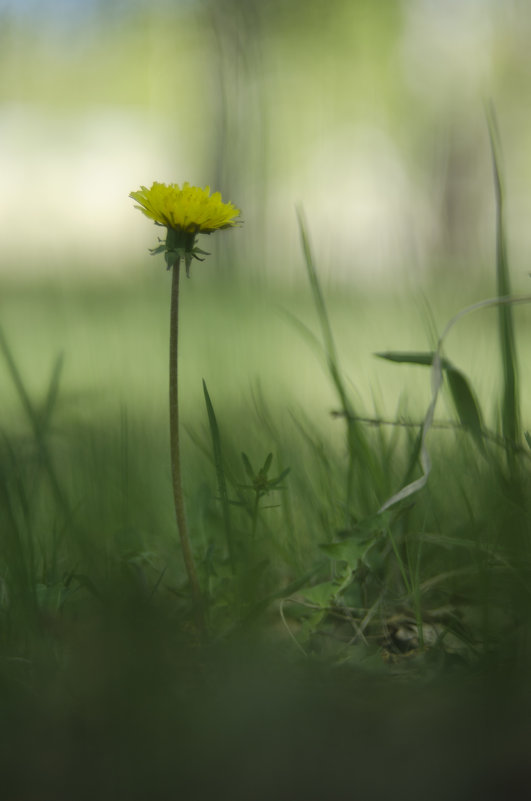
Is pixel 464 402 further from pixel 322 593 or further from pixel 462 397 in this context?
pixel 322 593

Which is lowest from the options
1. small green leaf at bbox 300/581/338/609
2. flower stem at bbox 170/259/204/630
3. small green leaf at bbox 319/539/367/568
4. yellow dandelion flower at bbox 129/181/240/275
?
small green leaf at bbox 300/581/338/609

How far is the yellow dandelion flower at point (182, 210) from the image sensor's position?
0.47 metres

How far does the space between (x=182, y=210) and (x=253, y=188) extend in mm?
80

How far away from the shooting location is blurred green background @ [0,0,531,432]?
56 cm

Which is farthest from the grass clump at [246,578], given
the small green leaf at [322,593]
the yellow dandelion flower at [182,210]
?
the yellow dandelion flower at [182,210]

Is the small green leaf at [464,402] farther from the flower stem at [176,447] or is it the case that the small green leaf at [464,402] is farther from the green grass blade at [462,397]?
the flower stem at [176,447]

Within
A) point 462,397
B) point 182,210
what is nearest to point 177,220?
point 182,210

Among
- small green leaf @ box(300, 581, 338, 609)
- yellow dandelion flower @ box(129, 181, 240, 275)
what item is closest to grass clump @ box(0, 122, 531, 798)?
small green leaf @ box(300, 581, 338, 609)

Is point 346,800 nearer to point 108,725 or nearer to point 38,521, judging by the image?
point 108,725

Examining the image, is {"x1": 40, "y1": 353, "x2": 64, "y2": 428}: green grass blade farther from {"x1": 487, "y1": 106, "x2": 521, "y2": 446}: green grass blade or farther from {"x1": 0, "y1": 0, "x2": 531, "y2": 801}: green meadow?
{"x1": 487, "y1": 106, "x2": 521, "y2": 446}: green grass blade

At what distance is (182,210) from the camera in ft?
1.55

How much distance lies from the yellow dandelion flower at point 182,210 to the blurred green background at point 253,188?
0.03m

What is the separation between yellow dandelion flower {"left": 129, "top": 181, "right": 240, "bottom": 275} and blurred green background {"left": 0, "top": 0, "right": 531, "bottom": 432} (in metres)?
0.03

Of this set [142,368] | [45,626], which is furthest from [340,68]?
[45,626]
